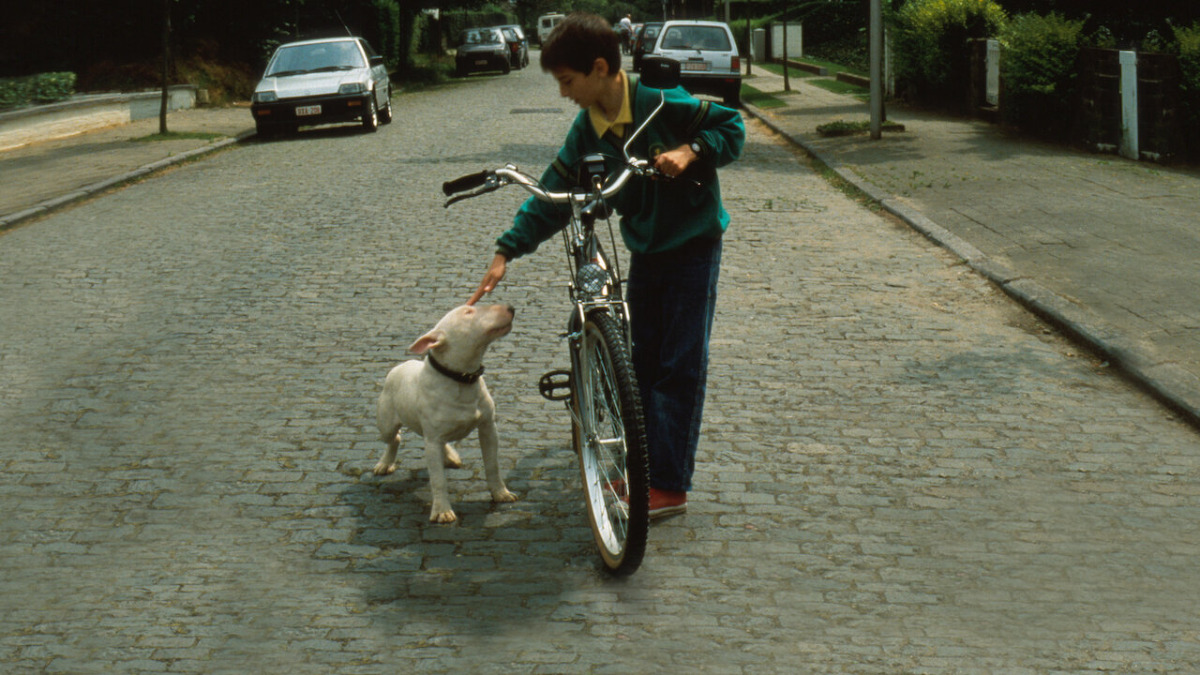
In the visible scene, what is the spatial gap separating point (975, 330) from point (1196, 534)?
3192mm

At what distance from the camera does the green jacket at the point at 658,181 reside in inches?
177

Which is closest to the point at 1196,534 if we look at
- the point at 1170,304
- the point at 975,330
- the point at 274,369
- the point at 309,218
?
the point at 975,330

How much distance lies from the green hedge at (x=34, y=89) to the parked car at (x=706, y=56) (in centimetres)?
1131

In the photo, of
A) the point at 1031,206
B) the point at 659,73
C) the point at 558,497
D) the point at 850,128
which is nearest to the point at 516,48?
the point at 850,128

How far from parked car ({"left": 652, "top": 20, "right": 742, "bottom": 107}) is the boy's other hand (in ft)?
72.0

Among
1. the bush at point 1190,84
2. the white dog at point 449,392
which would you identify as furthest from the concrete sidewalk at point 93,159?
the bush at point 1190,84

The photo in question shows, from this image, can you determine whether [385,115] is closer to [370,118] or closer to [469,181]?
[370,118]

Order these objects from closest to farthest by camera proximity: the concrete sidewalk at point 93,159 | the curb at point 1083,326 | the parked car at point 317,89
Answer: the curb at point 1083,326 → the concrete sidewalk at point 93,159 → the parked car at point 317,89

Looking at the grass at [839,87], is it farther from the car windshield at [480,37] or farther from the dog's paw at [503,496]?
the dog's paw at [503,496]

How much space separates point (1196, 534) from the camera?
Answer: 4.72 m

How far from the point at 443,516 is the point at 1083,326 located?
437 cm

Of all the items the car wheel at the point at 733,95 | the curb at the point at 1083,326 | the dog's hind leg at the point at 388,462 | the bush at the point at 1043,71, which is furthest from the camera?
the car wheel at the point at 733,95

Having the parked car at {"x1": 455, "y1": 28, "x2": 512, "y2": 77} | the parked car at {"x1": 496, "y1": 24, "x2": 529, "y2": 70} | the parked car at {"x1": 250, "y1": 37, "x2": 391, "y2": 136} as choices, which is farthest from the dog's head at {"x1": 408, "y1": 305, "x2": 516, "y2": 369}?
the parked car at {"x1": 496, "y1": 24, "x2": 529, "y2": 70}

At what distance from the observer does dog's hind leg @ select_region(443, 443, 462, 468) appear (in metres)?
5.52
